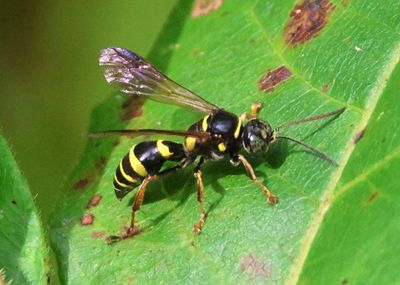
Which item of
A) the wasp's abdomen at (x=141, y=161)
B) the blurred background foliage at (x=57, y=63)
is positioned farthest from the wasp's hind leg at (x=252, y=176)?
the blurred background foliage at (x=57, y=63)

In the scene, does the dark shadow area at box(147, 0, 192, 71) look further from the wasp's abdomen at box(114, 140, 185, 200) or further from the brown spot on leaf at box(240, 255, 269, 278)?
the brown spot on leaf at box(240, 255, 269, 278)

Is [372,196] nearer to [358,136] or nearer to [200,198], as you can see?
[358,136]

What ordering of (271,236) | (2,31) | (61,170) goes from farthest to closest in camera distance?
(2,31) → (61,170) → (271,236)

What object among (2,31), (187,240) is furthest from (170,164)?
(2,31)

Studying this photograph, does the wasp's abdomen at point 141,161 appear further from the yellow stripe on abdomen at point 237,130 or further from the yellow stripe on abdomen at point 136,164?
the yellow stripe on abdomen at point 237,130

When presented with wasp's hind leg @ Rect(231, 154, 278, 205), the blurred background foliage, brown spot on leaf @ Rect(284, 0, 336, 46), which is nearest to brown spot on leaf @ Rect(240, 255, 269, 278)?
wasp's hind leg @ Rect(231, 154, 278, 205)

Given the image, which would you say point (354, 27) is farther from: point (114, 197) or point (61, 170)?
point (61, 170)
